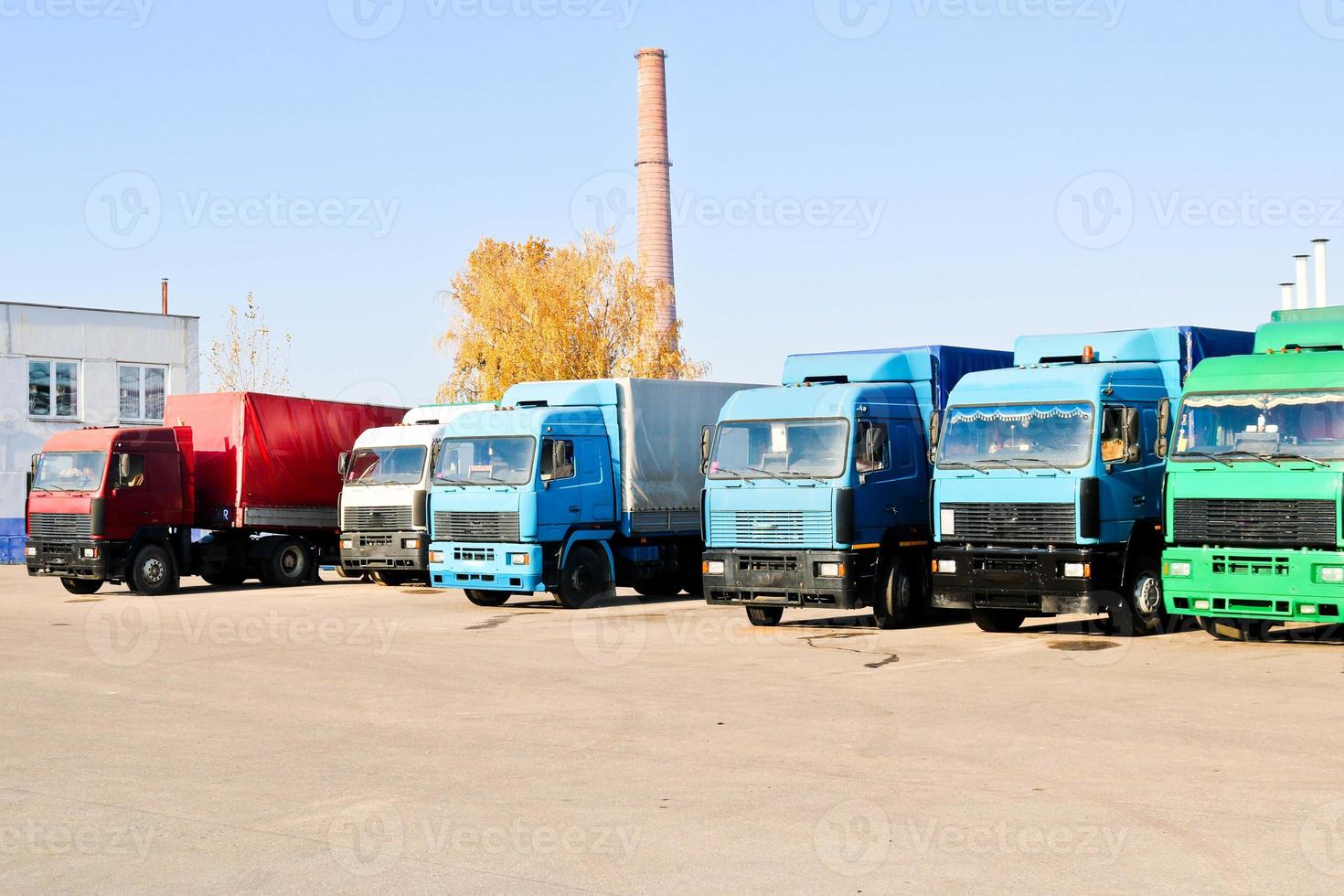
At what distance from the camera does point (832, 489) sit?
722 inches

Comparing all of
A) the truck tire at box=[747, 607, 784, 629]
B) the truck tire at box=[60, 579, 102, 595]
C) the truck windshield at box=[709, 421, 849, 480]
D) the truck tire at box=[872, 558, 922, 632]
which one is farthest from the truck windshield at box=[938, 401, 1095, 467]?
the truck tire at box=[60, 579, 102, 595]

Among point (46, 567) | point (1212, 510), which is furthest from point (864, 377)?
point (46, 567)

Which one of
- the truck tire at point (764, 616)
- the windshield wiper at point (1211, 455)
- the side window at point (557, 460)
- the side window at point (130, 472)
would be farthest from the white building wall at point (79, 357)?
the windshield wiper at point (1211, 455)

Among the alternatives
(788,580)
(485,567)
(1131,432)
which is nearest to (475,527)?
(485,567)

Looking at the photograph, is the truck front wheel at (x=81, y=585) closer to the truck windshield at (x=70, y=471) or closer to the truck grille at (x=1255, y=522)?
the truck windshield at (x=70, y=471)

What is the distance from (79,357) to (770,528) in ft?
116

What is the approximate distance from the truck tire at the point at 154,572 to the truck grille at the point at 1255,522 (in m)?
18.5

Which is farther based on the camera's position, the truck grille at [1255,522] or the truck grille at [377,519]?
the truck grille at [377,519]

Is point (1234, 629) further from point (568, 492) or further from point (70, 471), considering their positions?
point (70, 471)

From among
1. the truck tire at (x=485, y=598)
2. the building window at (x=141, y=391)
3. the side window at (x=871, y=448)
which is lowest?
the truck tire at (x=485, y=598)

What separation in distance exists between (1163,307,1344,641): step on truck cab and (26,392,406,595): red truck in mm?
18304

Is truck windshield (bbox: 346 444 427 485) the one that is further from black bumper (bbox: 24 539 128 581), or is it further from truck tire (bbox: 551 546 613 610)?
truck tire (bbox: 551 546 613 610)

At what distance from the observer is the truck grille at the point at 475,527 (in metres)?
22.2

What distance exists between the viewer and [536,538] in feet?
72.6
